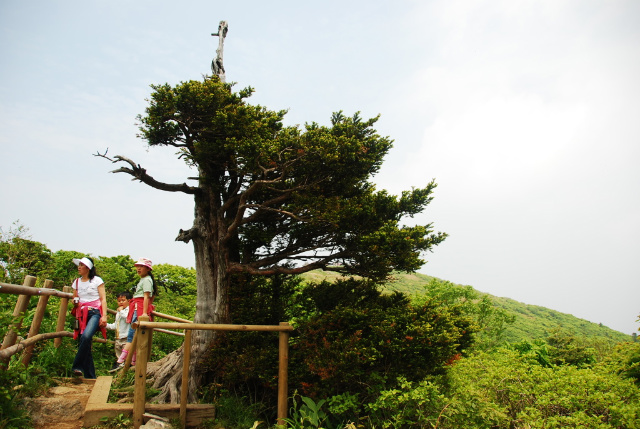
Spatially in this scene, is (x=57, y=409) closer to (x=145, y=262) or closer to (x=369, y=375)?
(x=145, y=262)

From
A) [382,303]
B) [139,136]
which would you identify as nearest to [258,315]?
[382,303]

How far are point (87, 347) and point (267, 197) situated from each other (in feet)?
14.7

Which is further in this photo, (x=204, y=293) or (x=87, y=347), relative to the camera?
(x=204, y=293)

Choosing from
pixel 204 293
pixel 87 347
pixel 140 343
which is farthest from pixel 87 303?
pixel 204 293

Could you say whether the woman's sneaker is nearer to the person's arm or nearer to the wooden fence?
the wooden fence

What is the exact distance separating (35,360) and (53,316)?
88.2 inches

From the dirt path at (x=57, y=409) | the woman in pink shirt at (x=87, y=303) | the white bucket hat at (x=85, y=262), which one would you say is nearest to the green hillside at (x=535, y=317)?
the woman in pink shirt at (x=87, y=303)

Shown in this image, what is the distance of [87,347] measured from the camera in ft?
21.6

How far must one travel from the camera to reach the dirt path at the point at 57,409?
5.08m

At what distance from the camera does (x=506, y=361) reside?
9.23m

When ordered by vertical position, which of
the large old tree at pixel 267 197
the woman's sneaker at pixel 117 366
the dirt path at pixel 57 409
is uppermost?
the large old tree at pixel 267 197

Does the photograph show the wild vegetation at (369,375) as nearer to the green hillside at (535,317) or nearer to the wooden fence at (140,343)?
the wooden fence at (140,343)

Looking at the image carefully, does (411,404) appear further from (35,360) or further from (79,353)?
(35,360)

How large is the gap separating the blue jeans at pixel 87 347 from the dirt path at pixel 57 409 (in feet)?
2.22
